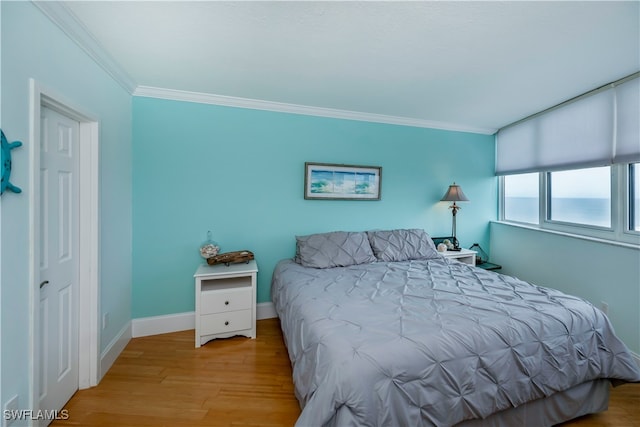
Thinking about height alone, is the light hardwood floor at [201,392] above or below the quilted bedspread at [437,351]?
below

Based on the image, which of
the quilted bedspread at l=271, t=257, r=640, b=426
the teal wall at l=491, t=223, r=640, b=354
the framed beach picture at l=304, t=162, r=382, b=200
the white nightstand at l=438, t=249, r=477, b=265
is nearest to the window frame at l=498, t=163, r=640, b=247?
the teal wall at l=491, t=223, r=640, b=354

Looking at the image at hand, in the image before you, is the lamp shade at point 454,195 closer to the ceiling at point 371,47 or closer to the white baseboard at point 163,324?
the ceiling at point 371,47

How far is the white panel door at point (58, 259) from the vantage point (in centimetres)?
149

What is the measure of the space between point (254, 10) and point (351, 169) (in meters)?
2.00

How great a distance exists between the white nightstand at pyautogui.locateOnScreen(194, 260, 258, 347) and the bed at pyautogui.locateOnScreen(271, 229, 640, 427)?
21.2 inches

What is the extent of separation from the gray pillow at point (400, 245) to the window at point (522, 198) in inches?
59.7

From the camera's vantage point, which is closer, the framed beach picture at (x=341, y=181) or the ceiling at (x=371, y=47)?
the ceiling at (x=371, y=47)

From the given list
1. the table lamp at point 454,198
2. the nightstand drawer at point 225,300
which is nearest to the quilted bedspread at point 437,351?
the nightstand drawer at point 225,300

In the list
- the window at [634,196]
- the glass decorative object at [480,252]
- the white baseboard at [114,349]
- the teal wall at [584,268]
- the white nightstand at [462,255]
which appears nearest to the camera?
the white baseboard at [114,349]

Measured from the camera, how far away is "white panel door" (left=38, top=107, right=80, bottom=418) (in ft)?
4.90

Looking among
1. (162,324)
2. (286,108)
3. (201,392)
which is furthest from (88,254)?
(286,108)

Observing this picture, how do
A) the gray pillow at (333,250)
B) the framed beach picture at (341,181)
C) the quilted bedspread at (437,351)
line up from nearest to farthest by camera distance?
the quilted bedspread at (437,351)
the gray pillow at (333,250)
the framed beach picture at (341,181)

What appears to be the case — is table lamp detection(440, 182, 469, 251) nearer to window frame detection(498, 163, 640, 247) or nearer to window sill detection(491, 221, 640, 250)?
window sill detection(491, 221, 640, 250)

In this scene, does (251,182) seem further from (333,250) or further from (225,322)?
(225,322)
